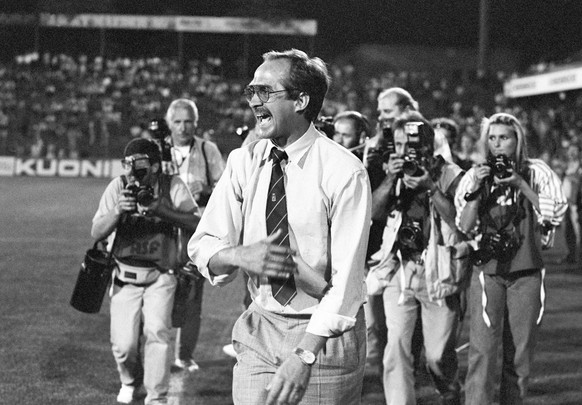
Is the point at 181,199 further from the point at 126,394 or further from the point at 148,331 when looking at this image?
the point at 126,394

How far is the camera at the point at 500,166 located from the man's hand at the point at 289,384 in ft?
10.3

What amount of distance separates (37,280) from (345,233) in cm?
953

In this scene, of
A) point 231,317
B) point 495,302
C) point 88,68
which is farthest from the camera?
point 88,68

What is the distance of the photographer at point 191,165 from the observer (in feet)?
25.7

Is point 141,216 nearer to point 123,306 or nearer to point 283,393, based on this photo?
point 123,306

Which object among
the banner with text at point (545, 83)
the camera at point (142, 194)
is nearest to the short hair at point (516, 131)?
the camera at point (142, 194)

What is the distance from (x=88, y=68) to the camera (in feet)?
164

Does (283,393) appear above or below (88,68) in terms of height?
below

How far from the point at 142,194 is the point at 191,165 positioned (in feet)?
5.82

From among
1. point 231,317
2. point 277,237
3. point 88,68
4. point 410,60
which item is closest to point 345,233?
point 277,237

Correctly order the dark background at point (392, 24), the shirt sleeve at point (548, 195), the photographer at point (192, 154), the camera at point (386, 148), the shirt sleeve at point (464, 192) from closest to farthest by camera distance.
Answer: the shirt sleeve at point (548, 195) → the shirt sleeve at point (464, 192) → the camera at point (386, 148) → the photographer at point (192, 154) → the dark background at point (392, 24)

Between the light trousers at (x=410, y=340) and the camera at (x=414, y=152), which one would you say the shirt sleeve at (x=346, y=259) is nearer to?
the camera at (x=414, y=152)

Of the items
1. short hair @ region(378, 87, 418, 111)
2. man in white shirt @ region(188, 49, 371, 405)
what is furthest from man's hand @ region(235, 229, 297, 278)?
short hair @ region(378, 87, 418, 111)

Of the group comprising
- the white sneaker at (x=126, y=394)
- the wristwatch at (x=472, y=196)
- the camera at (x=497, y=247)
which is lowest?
the white sneaker at (x=126, y=394)
